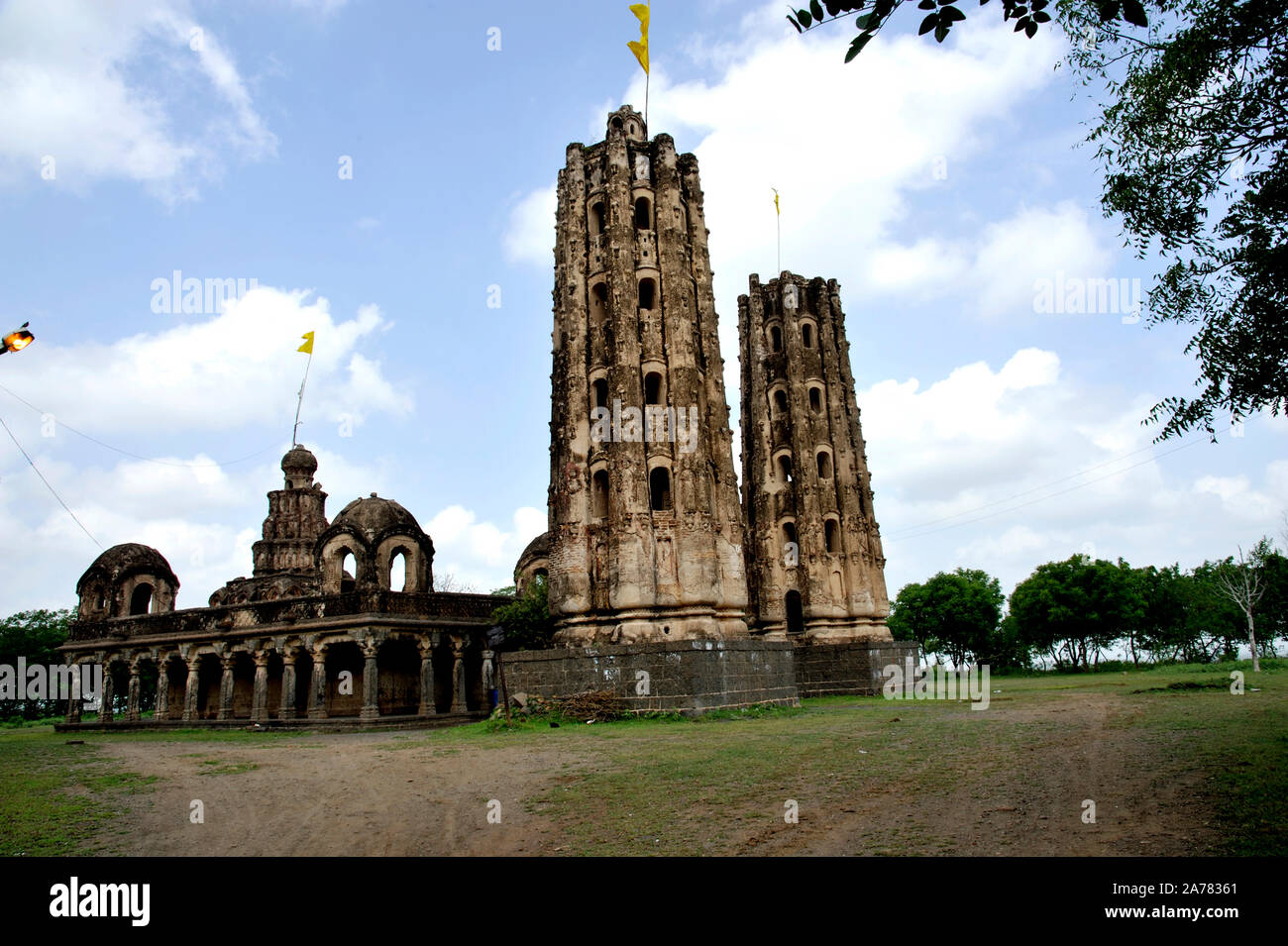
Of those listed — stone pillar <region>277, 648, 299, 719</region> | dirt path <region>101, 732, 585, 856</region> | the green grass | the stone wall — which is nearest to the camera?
dirt path <region>101, 732, 585, 856</region>

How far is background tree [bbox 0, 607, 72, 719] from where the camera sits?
48.6m

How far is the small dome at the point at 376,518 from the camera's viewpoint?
26.9 metres

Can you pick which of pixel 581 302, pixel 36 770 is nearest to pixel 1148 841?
pixel 36 770

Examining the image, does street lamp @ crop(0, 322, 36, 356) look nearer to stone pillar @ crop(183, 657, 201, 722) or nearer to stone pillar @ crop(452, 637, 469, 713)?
stone pillar @ crop(452, 637, 469, 713)

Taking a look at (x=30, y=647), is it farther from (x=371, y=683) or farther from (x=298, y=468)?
(x=371, y=683)

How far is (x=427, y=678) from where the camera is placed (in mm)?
24172

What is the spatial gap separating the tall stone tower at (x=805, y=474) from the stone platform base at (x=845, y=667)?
1.10m

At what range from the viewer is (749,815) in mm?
6848

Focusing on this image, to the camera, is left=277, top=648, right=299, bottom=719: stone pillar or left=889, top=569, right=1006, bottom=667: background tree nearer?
left=277, top=648, right=299, bottom=719: stone pillar

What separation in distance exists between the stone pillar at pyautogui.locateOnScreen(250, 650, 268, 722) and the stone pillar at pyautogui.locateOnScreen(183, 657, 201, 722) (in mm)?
3875

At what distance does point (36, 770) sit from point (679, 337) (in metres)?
16.5

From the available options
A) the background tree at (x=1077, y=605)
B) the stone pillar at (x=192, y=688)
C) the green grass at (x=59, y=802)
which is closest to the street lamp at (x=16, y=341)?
the green grass at (x=59, y=802)

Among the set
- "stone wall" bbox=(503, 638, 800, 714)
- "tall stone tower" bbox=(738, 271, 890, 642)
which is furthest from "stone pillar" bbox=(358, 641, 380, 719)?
"tall stone tower" bbox=(738, 271, 890, 642)

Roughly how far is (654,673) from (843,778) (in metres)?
9.57
